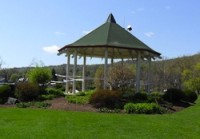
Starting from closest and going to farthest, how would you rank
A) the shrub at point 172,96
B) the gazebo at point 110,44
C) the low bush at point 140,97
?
the low bush at point 140,97
the gazebo at point 110,44
the shrub at point 172,96

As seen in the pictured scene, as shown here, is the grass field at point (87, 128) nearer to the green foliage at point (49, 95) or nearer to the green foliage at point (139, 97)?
the green foliage at point (139, 97)

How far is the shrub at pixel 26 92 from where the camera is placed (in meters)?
23.8

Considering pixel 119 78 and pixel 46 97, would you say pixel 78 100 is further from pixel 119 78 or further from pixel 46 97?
pixel 119 78

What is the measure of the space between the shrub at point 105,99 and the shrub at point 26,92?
4.87m

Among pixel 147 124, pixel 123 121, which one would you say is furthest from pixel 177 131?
pixel 123 121

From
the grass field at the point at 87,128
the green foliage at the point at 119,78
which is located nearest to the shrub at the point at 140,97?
the green foliage at the point at 119,78

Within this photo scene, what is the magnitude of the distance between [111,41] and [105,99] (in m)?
6.01

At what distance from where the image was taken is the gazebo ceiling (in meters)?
24.9

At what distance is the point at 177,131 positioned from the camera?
12062 millimetres

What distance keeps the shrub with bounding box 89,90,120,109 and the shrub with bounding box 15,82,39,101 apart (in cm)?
487

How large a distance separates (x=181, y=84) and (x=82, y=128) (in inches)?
1955

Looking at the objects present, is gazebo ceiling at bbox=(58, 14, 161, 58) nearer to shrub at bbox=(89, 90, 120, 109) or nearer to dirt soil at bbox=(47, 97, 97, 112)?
shrub at bbox=(89, 90, 120, 109)

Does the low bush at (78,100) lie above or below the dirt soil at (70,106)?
above

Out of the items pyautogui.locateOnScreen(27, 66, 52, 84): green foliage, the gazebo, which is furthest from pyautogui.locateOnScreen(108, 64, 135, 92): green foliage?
pyautogui.locateOnScreen(27, 66, 52, 84): green foliage
